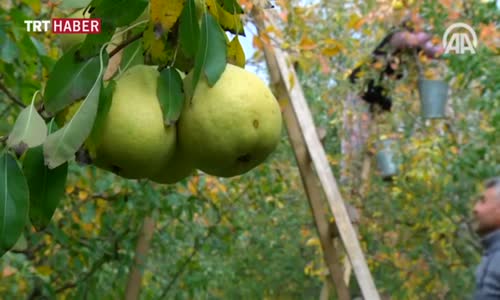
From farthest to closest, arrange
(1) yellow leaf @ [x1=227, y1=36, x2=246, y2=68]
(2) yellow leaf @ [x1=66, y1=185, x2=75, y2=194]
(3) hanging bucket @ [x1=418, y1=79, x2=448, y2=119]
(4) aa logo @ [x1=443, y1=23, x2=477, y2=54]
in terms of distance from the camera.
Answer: (3) hanging bucket @ [x1=418, y1=79, x2=448, y2=119], (4) aa logo @ [x1=443, y1=23, x2=477, y2=54], (2) yellow leaf @ [x1=66, y1=185, x2=75, y2=194], (1) yellow leaf @ [x1=227, y1=36, x2=246, y2=68]

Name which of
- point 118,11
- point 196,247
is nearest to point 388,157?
point 196,247

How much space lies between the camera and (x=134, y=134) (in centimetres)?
59

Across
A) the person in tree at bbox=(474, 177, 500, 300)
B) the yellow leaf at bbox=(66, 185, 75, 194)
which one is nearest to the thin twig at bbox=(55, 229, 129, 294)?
the yellow leaf at bbox=(66, 185, 75, 194)

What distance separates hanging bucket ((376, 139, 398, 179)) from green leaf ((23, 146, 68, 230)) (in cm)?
386

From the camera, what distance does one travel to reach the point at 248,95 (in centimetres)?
61

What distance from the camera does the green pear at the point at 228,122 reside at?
0.59 meters

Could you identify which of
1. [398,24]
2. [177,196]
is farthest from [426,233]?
[177,196]

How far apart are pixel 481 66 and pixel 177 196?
4.28 ft

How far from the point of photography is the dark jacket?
223cm

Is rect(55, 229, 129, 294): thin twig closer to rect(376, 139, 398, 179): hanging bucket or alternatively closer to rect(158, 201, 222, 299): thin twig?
rect(158, 201, 222, 299): thin twig

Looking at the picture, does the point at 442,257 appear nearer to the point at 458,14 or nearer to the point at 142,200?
the point at 458,14

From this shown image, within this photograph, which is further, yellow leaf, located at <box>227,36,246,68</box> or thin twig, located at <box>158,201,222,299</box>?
thin twig, located at <box>158,201,222,299</box>

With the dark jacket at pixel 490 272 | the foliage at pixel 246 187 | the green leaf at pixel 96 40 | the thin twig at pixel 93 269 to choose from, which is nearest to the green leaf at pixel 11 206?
the foliage at pixel 246 187

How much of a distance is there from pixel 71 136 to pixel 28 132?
51mm
